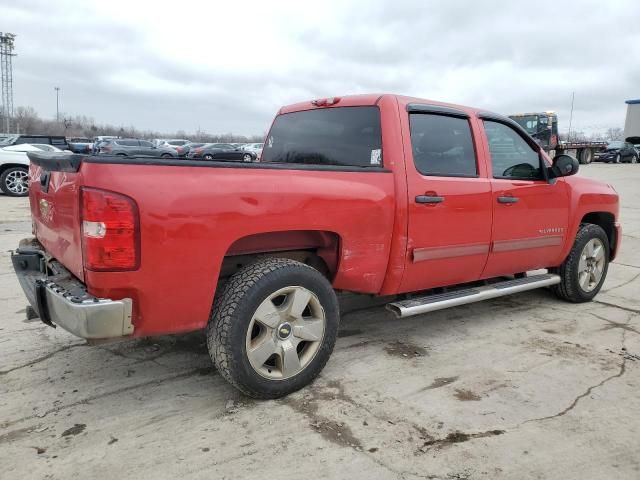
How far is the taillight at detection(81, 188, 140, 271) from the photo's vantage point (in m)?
2.46

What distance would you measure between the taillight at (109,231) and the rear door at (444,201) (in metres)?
1.83

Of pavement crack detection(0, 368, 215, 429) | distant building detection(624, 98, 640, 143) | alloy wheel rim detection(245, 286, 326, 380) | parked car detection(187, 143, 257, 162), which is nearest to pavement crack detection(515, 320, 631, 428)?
alloy wheel rim detection(245, 286, 326, 380)

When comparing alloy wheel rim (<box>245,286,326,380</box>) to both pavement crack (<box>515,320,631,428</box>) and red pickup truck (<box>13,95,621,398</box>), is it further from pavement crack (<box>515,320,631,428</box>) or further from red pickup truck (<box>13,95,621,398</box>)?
pavement crack (<box>515,320,631,428</box>)

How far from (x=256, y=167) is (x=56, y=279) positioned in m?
1.29

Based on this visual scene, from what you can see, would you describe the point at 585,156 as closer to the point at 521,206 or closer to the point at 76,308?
the point at 521,206

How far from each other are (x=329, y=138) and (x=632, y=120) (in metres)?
→ 46.6

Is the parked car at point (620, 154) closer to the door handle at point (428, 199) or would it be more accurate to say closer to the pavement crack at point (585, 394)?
the pavement crack at point (585, 394)

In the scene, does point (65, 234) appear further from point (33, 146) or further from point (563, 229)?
point (33, 146)

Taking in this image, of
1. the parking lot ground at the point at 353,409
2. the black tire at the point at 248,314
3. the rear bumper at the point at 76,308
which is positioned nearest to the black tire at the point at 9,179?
the parking lot ground at the point at 353,409

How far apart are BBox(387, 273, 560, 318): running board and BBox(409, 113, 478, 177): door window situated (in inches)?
36.0

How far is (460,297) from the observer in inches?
158

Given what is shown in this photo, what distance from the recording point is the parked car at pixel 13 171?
1291 centimetres

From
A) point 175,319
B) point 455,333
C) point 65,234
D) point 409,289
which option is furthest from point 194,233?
point 455,333

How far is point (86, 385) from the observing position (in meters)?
3.28
